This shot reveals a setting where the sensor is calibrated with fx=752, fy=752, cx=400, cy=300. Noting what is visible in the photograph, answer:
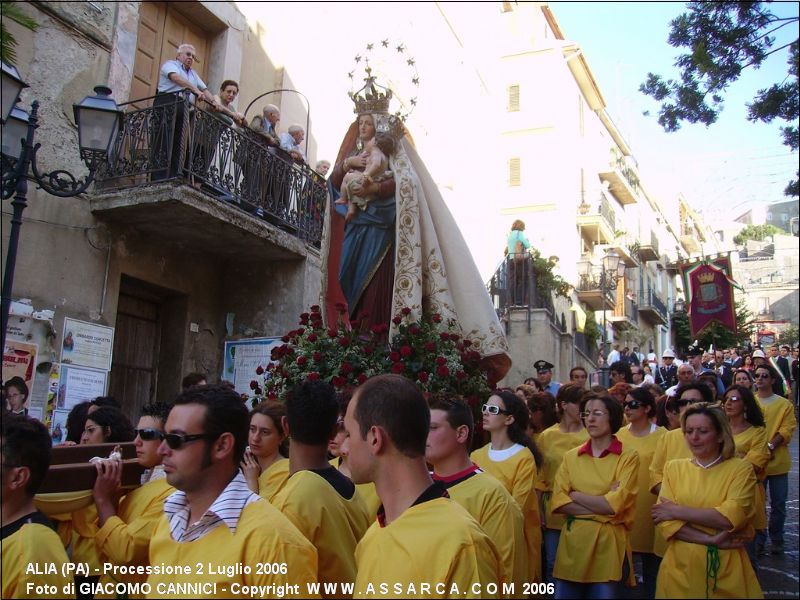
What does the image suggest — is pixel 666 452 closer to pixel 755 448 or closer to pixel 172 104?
pixel 755 448

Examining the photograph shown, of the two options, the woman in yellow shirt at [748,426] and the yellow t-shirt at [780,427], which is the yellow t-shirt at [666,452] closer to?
the woman in yellow shirt at [748,426]

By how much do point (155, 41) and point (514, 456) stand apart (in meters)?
8.35

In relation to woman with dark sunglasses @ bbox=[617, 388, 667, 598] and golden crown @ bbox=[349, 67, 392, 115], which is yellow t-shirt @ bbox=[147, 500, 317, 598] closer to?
woman with dark sunglasses @ bbox=[617, 388, 667, 598]

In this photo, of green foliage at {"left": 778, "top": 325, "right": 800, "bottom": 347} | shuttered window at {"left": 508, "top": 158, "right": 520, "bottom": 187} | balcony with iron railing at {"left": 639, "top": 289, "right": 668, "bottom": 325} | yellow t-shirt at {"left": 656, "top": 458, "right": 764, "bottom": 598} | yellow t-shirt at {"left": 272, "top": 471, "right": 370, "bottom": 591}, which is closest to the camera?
yellow t-shirt at {"left": 272, "top": 471, "right": 370, "bottom": 591}

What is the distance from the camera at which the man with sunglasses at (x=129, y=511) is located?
308cm

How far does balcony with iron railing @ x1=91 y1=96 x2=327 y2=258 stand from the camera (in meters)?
8.69

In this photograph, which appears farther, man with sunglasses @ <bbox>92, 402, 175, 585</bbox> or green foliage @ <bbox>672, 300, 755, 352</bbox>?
green foliage @ <bbox>672, 300, 755, 352</bbox>

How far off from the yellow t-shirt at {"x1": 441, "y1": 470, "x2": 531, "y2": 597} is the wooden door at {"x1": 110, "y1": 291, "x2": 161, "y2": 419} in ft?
23.8

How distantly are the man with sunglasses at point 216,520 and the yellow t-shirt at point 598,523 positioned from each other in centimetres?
250

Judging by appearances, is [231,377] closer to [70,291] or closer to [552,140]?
[70,291]

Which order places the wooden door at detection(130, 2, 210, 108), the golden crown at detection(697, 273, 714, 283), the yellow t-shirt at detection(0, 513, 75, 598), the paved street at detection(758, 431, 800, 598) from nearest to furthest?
the yellow t-shirt at detection(0, 513, 75, 598), the paved street at detection(758, 431, 800, 598), the wooden door at detection(130, 2, 210, 108), the golden crown at detection(697, 273, 714, 283)

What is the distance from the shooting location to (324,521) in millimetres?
2955

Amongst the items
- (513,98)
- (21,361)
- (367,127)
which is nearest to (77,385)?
(21,361)

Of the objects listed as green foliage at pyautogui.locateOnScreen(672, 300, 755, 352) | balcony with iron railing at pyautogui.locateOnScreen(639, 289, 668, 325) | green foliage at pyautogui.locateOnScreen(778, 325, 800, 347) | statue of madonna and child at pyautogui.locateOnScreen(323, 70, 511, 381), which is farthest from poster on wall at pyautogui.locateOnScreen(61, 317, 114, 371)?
balcony with iron railing at pyautogui.locateOnScreen(639, 289, 668, 325)
